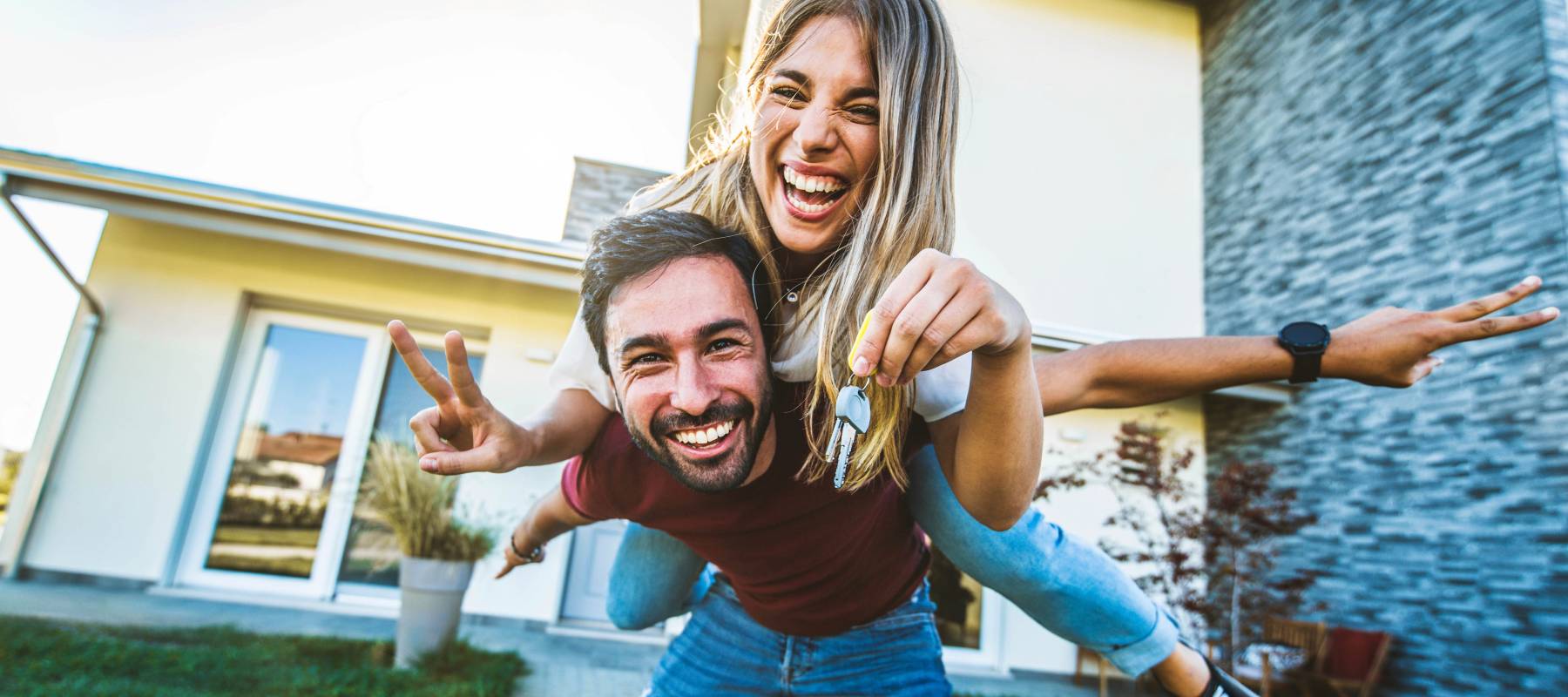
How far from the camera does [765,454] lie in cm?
169

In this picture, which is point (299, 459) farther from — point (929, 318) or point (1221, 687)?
point (929, 318)

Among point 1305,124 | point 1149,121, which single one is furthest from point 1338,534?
point 1149,121

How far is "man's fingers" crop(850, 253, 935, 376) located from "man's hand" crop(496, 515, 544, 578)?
63.3 inches

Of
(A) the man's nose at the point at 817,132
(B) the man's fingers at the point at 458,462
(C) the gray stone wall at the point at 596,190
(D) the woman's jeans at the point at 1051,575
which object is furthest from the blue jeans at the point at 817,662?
(C) the gray stone wall at the point at 596,190

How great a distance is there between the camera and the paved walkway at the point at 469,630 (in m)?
5.47

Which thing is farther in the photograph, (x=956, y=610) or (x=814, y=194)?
(x=956, y=610)

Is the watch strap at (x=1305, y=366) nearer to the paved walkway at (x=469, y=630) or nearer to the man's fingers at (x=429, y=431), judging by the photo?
the man's fingers at (x=429, y=431)

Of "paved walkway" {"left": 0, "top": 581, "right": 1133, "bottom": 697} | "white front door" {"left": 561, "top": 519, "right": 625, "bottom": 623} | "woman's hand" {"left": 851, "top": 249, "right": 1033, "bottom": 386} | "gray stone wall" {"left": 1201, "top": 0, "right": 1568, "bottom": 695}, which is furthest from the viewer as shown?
"white front door" {"left": 561, "top": 519, "right": 625, "bottom": 623}

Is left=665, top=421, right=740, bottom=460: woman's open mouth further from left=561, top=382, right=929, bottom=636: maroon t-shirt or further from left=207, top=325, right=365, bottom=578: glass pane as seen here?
left=207, top=325, right=365, bottom=578: glass pane

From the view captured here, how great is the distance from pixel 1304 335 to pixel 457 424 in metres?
1.57

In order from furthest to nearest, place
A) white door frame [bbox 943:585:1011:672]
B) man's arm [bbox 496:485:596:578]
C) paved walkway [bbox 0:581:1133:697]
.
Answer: white door frame [bbox 943:585:1011:672]
paved walkway [bbox 0:581:1133:697]
man's arm [bbox 496:485:596:578]

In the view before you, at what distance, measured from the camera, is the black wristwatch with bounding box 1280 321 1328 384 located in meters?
1.56

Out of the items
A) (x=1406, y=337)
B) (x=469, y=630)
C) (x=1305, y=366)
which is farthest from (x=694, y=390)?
(x=469, y=630)

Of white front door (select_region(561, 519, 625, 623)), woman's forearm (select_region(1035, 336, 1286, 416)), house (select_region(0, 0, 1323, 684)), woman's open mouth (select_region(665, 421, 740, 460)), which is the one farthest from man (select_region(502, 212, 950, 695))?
white front door (select_region(561, 519, 625, 623))
